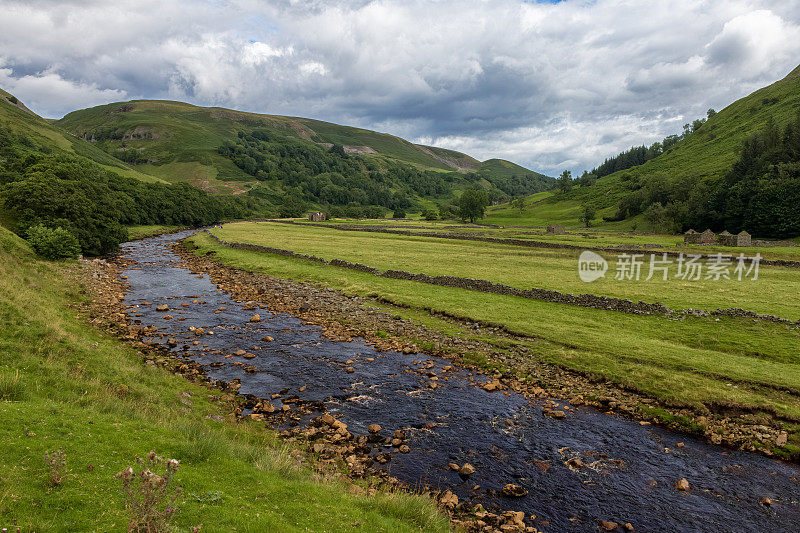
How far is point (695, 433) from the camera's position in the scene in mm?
15383

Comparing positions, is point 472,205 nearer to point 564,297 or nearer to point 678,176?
point 678,176

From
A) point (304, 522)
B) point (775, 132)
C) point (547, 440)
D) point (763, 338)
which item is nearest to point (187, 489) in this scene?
point (304, 522)

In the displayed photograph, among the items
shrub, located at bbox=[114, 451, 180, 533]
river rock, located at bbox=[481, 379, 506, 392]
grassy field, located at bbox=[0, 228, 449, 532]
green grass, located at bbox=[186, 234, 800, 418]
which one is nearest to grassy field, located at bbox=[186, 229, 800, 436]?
green grass, located at bbox=[186, 234, 800, 418]

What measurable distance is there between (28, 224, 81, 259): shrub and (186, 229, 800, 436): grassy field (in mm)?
35775

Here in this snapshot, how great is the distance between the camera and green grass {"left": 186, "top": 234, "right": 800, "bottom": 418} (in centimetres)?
1752

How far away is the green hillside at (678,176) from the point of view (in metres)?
126

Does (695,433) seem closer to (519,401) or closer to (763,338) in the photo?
(519,401)

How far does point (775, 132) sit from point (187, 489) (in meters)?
156

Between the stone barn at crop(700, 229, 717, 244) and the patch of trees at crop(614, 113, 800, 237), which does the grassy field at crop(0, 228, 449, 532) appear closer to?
the stone barn at crop(700, 229, 717, 244)

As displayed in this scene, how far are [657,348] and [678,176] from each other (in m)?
153

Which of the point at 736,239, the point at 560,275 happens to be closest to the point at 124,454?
the point at 560,275

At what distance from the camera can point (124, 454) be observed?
29.8ft

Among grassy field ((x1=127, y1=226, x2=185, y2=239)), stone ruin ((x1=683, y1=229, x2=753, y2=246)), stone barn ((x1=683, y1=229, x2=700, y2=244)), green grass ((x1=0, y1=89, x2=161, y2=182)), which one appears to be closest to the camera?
stone ruin ((x1=683, y1=229, x2=753, y2=246))

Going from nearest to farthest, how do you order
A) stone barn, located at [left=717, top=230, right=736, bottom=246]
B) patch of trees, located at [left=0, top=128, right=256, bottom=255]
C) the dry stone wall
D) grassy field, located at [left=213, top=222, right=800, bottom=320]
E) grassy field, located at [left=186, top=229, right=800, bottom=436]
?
grassy field, located at [left=186, top=229, right=800, bottom=436], the dry stone wall, grassy field, located at [left=213, top=222, right=800, bottom=320], patch of trees, located at [left=0, top=128, right=256, bottom=255], stone barn, located at [left=717, top=230, right=736, bottom=246]
